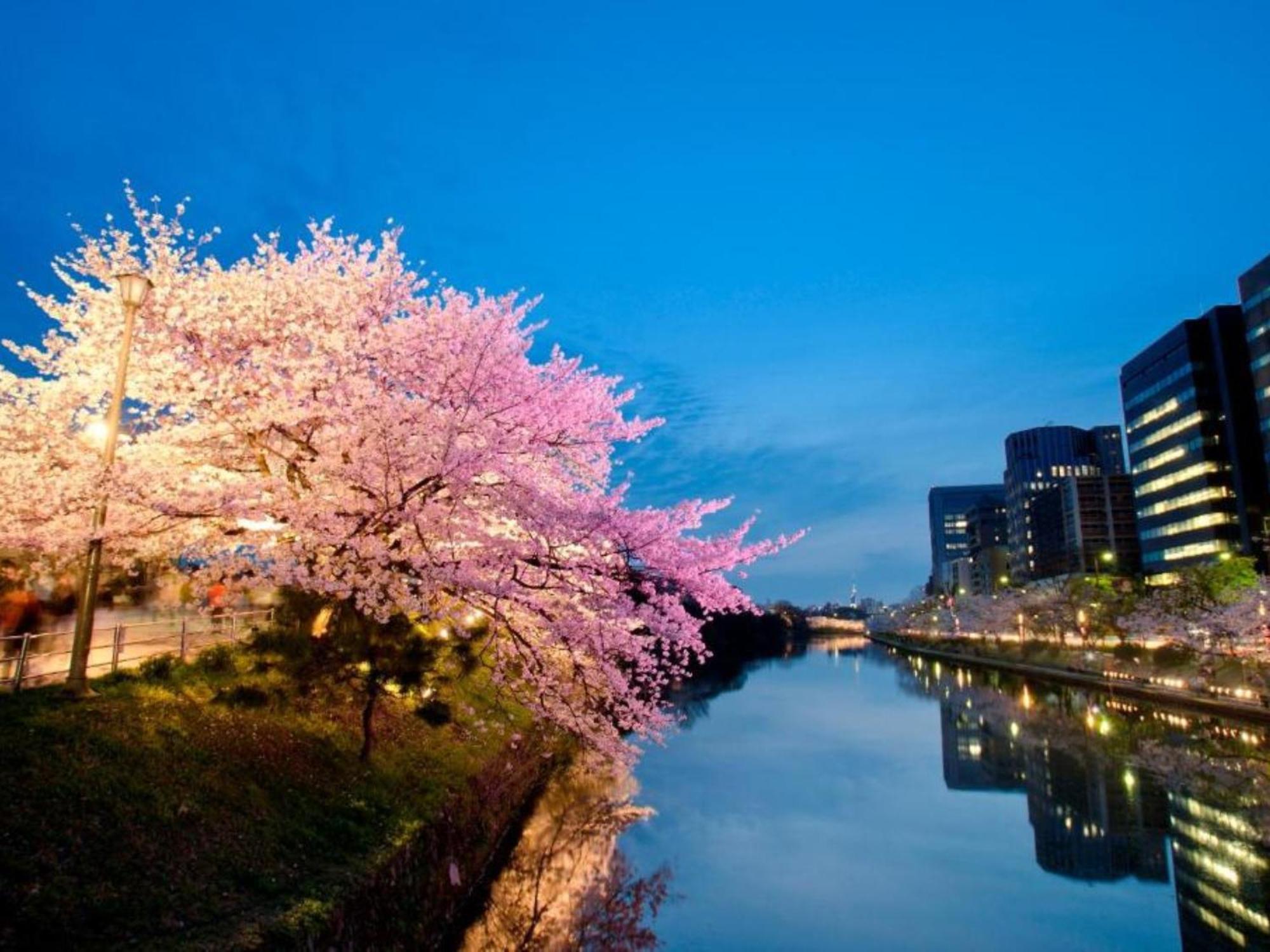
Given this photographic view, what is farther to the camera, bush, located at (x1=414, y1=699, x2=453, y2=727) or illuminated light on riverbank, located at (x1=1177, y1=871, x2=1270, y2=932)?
bush, located at (x1=414, y1=699, x2=453, y2=727)

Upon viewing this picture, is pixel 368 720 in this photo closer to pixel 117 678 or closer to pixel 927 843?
pixel 117 678

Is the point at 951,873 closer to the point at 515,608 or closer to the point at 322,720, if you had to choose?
the point at 515,608

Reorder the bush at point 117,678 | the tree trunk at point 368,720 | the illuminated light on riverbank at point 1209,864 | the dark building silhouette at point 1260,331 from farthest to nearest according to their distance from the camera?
the dark building silhouette at point 1260,331 < the illuminated light on riverbank at point 1209,864 < the tree trunk at point 368,720 < the bush at point 117,678

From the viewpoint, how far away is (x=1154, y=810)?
2225cm

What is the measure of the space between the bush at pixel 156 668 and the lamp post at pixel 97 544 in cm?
178

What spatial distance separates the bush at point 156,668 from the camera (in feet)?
46.0

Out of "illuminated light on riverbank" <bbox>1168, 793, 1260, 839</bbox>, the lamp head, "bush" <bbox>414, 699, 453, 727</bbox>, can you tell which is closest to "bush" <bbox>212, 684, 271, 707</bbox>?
"bush" <bbox>414, 699, 453, 727</bbox>

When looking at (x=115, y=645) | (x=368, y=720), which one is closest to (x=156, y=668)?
(x=115, y=645)

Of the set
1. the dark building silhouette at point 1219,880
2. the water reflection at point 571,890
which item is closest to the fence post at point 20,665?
the water reflection at point 571,890

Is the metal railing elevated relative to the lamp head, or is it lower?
lower

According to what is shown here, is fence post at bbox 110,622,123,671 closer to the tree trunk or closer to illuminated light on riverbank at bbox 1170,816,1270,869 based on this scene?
the tree trunk

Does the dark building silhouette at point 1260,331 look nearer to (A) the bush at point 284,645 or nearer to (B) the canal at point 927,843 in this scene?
(B) the canal at point 927,843

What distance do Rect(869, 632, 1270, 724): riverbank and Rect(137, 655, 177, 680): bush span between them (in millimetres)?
Result: 38965

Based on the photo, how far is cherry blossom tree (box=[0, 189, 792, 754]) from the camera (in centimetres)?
1267
